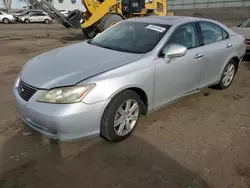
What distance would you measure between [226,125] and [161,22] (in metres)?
1.88

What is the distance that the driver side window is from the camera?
363 cm

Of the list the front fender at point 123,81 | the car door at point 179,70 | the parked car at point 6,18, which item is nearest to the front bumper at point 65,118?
the front fender at point 123,81

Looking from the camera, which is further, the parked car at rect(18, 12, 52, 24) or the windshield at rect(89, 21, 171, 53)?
the parked car at rect(18, 12, 52, 24)

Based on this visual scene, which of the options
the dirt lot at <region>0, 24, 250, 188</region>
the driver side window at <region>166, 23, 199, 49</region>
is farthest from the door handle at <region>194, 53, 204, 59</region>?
the dirt lot at <region>0, 24, 250, 188</region>

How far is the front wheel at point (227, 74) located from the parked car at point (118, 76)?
12.7 inches

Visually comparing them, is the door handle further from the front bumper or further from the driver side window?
the front bumper

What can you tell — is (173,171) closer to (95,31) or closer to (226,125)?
(226,125)

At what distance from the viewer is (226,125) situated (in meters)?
3.66

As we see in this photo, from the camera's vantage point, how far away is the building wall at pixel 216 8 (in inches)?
1063

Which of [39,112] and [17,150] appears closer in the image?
[39,112]

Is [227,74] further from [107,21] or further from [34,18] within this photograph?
[34,18]

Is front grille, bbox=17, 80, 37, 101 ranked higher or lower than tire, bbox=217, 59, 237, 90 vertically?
higher

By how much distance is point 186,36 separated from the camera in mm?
3869

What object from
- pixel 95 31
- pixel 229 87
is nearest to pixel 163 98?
pixel 229 87
